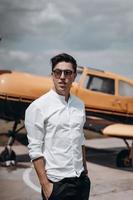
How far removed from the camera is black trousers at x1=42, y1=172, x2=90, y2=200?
279 centimetres

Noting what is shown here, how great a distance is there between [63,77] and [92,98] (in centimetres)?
852

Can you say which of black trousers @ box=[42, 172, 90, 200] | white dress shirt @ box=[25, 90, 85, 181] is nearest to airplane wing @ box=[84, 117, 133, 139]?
black trousers @ box=[42, 172, 90, 200]

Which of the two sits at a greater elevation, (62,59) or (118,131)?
(62,59)

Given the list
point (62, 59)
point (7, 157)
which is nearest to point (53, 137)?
point (62, 59)

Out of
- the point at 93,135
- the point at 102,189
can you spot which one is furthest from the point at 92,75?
the point at 93,135

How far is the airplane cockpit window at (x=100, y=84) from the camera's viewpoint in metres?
11.4

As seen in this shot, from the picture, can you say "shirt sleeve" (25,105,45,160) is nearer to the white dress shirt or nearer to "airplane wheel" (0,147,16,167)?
the white dress shirt

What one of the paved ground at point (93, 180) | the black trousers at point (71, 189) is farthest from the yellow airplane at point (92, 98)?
the black trousers at point (71, 189)

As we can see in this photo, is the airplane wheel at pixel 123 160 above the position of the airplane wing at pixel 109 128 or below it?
below

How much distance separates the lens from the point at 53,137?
9.23 feet

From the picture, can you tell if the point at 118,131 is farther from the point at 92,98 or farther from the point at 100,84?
the point at 100,84

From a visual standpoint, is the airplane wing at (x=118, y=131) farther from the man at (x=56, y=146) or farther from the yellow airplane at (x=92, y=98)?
the man at (x=56, y=146)

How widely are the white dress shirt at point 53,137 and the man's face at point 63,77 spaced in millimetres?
112

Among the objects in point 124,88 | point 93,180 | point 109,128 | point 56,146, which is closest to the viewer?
point 56,146
